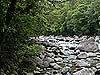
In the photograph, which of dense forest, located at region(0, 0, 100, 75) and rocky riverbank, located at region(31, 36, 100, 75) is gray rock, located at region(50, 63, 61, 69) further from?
dense forest, located at region(0, 0, 100, 75)

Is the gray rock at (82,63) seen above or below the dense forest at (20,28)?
below

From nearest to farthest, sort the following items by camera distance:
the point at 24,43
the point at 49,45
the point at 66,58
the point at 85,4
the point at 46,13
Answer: the point at 24,43 < the point at 46,13 < the point at 66,58 < the point at 49,45 < the point at 85,4

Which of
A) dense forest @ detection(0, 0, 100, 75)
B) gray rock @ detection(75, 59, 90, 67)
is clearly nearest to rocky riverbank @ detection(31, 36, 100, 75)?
gray rock @ detection(75, 59, 90, 67)

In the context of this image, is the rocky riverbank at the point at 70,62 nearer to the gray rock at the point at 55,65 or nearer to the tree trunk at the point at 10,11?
the gray rock at the point at 55,65

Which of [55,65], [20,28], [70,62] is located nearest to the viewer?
[20,28]

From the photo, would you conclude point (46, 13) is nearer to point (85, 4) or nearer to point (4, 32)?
point (4, 32)

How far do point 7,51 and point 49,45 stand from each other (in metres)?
4.57

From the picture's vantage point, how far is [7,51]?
201 inches

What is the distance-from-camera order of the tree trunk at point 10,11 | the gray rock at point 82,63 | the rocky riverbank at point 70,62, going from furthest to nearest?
the gray rock at point 82,63 < the rocky riverbank at point 70,62 < the tree trunk at point 10,11

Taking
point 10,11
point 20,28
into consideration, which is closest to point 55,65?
point 20,28

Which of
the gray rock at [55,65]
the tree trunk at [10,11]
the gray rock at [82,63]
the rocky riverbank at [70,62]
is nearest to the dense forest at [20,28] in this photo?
the tree trunk at [10,11]

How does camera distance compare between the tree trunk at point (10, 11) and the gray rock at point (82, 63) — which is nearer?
the tree trunk at point (10, 11)

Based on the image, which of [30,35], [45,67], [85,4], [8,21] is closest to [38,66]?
[45,67]

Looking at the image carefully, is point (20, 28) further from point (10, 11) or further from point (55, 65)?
point (55, 65)
